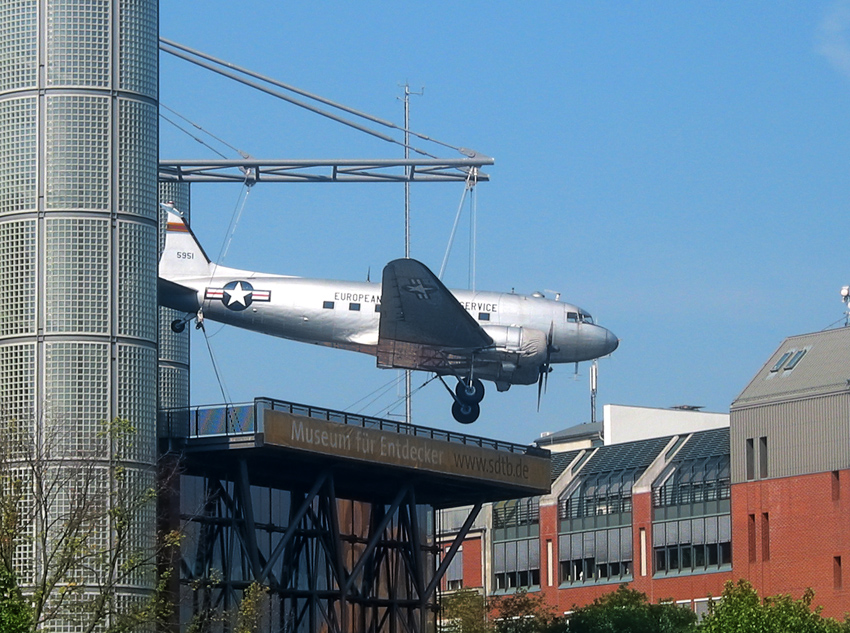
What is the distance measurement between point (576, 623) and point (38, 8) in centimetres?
4353

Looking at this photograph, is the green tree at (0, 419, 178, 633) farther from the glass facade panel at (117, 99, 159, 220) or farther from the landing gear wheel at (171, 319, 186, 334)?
the landing gear wheel at (171, 319, 186, 334)

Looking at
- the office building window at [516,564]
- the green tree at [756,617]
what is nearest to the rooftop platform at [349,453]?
the green tree at [756,617]

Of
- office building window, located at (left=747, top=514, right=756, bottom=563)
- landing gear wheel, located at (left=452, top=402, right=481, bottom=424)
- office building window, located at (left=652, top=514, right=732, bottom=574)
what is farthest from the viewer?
office building window, located at (left=652, top=514, right=732, bottom=574)

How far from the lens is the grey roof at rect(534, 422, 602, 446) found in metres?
142

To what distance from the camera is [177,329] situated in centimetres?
7988

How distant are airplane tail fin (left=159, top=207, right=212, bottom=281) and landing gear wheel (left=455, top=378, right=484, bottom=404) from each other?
12.2m

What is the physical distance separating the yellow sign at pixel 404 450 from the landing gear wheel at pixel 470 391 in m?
2.75

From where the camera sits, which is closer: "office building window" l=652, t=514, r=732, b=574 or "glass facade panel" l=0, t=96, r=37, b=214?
"glass facade panel" l=0, t=96, r=37, b=214

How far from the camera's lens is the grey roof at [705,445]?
11706 cm

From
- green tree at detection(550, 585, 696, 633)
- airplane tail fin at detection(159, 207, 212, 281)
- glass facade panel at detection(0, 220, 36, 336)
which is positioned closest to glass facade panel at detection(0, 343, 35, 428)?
glass facade panel at detection(0, 220, 36, 336)

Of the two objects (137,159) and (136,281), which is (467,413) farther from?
(137,159)

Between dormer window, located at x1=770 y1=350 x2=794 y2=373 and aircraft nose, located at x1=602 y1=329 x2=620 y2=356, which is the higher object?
dormer window, located at x1=770 y1=350 x2=794 y2=373

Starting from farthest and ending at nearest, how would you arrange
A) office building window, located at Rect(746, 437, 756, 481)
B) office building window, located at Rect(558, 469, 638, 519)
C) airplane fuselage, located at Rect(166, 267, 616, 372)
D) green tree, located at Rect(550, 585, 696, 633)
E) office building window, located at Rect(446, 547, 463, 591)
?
1. office building window, located at Rect(446, 547, 463, 591)
2. office building window, located at Rect(558, 469, 638, 519)
3. office building window, located at Rect(746, 437, 756, 481)
4. green tree, located at Rect(550, 585, 696, 633)
5. airplane fuselage, located at Rect(166, 267, 616, 372)

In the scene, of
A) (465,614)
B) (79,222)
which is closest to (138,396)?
(79,222)
